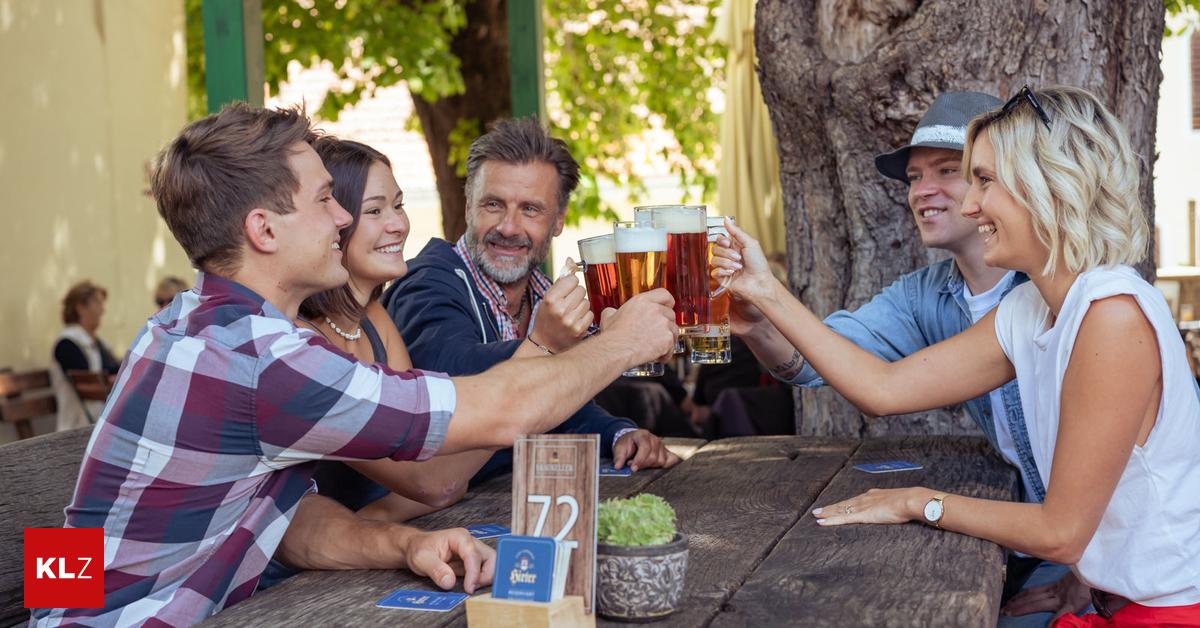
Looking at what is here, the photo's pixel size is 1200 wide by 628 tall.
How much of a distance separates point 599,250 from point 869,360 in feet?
2.10

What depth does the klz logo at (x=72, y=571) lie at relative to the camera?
1828 millimetres

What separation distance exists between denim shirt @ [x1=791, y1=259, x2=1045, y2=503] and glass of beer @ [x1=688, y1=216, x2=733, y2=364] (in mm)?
481

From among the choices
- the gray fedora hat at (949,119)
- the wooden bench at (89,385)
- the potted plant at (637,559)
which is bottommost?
the wooden bench at (89,385)

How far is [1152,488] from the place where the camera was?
2.03m

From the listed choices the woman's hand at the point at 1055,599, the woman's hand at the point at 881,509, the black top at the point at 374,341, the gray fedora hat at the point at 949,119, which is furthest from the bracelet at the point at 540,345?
the woman's hand at the point at 1055,599

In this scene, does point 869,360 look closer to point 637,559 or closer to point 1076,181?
point 1076,181

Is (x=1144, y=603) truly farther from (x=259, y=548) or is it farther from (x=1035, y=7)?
(x=1035, y=7)

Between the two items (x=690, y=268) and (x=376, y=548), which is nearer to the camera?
(x=376, y=548)

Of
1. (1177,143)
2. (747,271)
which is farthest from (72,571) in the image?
(1177,143)

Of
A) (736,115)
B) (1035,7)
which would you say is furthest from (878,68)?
(736,115)

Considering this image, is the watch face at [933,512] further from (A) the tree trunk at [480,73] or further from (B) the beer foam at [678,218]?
(A) the tree trunk at [480,73]

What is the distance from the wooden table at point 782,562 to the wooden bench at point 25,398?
4946 mm

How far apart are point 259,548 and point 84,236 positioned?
6.38 meters

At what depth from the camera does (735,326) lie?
284 cm
